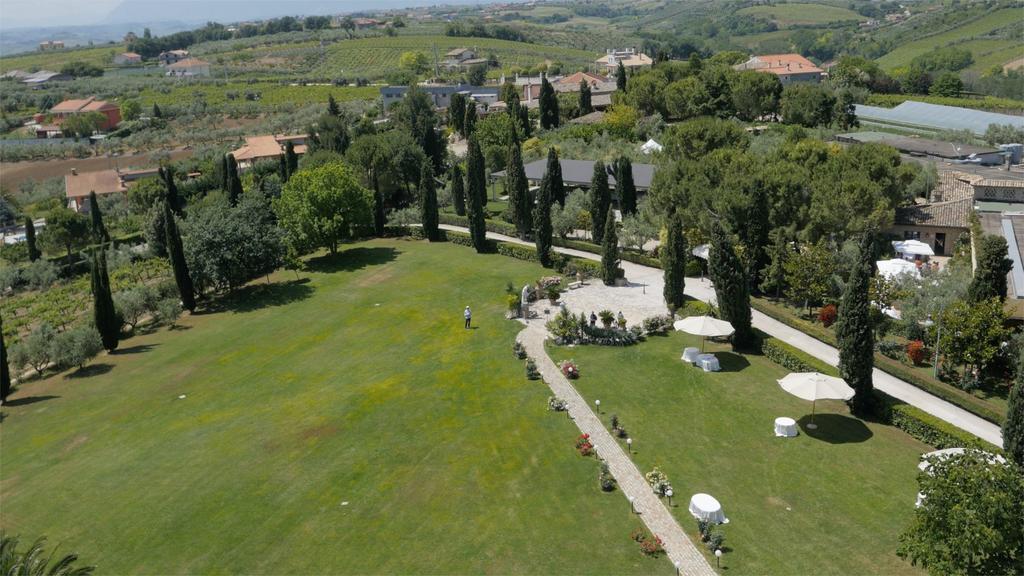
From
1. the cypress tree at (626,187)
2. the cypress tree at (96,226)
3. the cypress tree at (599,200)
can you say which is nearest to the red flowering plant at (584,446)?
the cypress tree at (599,200)

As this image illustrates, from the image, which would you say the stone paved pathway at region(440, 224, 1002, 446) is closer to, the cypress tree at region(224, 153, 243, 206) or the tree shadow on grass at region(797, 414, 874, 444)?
the tree shadow on grass at region(797, 414, 874, 444)

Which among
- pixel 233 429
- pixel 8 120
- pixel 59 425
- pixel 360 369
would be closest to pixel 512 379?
pixel 360 369

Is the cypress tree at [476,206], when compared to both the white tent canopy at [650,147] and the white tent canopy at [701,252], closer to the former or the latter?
the white tent canopy at [701,252]

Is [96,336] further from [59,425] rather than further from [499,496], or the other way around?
[499,496]

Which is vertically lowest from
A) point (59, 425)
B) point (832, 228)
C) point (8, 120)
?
point (59, 425)

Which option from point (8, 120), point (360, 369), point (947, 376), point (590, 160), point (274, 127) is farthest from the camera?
point (8, 120)

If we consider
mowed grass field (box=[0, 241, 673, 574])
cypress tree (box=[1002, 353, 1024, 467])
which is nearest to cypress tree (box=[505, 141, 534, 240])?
mowed grass field (box=[0, 241, 673, 574])
